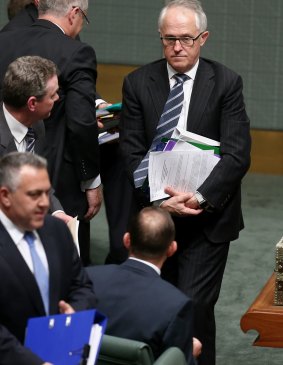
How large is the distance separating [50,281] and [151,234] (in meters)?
0.59

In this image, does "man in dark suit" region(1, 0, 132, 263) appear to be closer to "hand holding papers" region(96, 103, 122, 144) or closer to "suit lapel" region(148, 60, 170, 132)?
"hand holding papers" region(96, 103, 122, 144)

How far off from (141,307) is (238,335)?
2177mm

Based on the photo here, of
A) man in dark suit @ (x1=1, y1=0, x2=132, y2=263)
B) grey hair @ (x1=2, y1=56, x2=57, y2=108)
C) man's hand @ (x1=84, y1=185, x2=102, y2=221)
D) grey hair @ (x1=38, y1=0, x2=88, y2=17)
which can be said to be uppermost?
grey hair @ (x1=38, y1=0, x2=88, y2=17)

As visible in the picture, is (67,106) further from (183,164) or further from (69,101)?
(183,164)

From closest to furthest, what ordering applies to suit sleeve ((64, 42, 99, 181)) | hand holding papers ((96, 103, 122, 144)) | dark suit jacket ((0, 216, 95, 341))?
dark suit jacket ((0, 216, 95, 341)) → suit sleeve ((64, 42, 99, 181)) → hand holding papers ((96, 103, 122, 144))

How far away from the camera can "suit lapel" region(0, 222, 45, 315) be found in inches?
140

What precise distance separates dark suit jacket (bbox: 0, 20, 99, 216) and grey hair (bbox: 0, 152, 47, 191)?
5.63 ft

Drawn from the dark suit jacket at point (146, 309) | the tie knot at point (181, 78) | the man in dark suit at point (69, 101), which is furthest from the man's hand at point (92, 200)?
the dark suit jacket at point (146, 309)

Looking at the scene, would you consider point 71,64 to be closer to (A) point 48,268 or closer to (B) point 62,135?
(B) point 62,135

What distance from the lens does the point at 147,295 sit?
12.9 feet

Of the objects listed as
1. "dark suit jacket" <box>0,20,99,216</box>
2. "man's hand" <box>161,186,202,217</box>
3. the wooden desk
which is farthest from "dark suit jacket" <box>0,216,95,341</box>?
"dark suit jacket" <box>0,20,99,216</box>

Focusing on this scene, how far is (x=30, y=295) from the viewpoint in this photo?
3572 mm

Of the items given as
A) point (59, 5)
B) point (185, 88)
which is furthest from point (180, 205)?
point (59, 5)

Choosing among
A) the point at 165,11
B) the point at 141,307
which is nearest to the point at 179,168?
the point at 165,11
